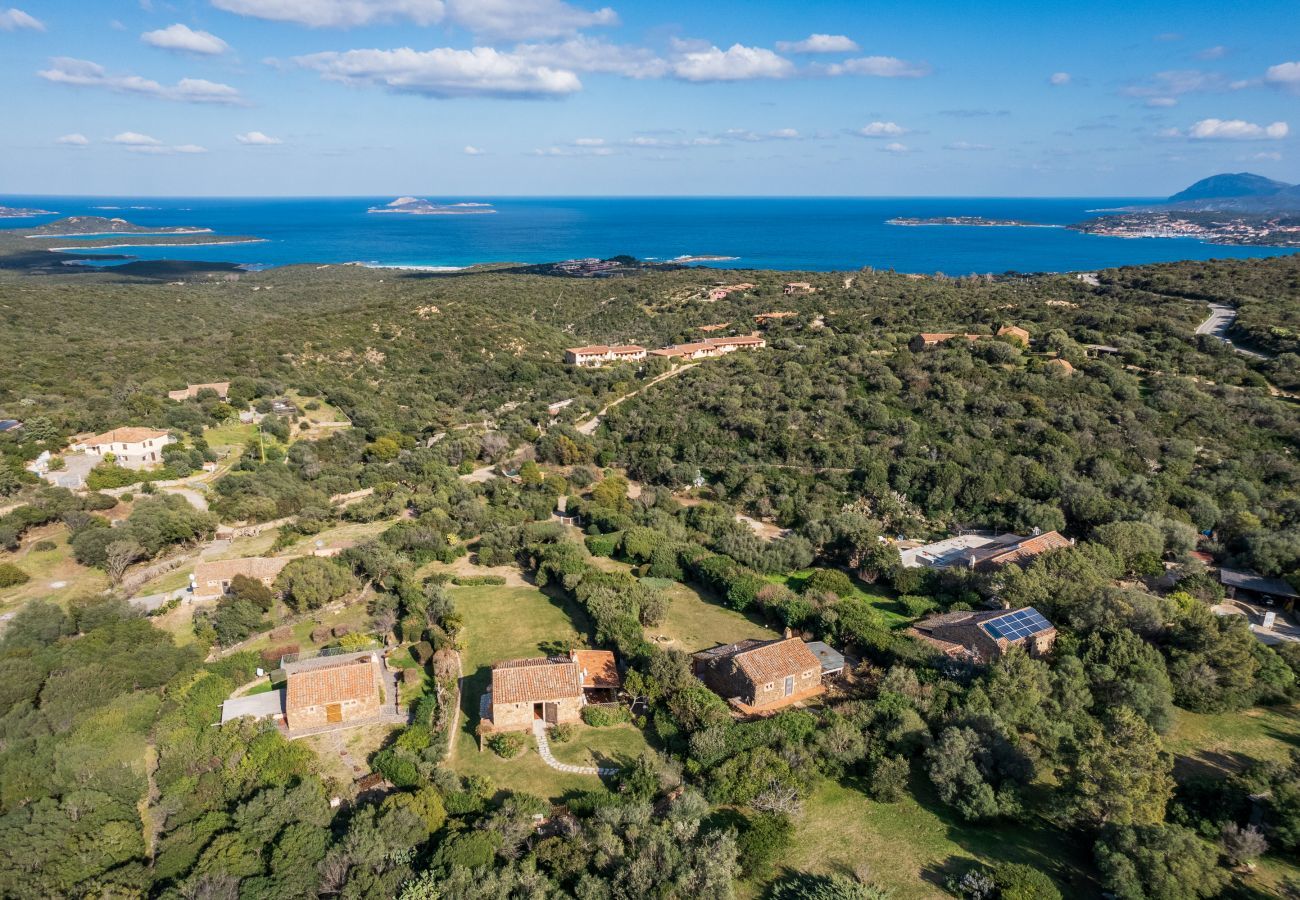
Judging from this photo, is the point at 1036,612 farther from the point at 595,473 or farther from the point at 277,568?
the point at 277,568

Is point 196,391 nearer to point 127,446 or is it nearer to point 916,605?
point 127,446

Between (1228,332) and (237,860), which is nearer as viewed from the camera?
(237,860)

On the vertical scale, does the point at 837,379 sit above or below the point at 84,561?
above

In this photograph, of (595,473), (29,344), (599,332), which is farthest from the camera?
(599,332)

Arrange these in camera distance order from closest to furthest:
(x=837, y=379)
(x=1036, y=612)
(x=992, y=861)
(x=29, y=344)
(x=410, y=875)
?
(x=410, y=875)
(x=992, y=861)
(x=1036, y=612)
(x=837, y=379)
(x=29, y=344)

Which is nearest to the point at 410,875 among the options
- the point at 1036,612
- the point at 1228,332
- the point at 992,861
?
the point at 992,861

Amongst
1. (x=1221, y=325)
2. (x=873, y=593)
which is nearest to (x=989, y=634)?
(x=873, y=593)

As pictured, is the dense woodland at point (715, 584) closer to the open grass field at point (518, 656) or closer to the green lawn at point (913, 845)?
the green lawn at point (913, 845)
